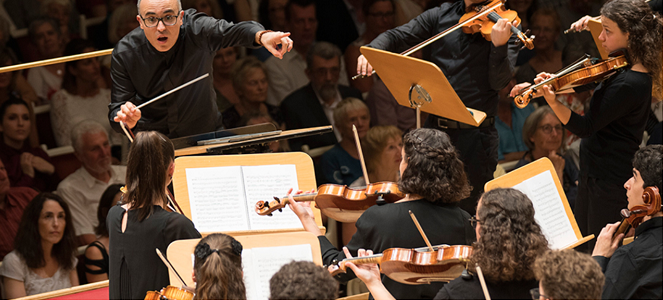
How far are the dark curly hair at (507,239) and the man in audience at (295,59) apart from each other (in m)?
2.94

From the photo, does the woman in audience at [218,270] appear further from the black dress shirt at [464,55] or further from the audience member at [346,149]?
the audience member at [346,149]

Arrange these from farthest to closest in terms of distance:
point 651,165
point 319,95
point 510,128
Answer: point 510,128
point 319,95
point 651,165

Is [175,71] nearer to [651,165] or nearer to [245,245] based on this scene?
[245,245]

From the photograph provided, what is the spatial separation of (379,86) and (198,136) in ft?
7.05

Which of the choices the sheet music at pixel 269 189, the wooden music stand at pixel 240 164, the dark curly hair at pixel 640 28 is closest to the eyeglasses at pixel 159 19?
the wooden music stand at pixel 240 164

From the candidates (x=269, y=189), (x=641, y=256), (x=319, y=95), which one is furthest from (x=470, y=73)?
(x=319, y=95)

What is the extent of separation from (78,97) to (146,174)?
2.44 metres

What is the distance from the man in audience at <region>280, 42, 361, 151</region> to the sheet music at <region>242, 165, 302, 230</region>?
1.82 m

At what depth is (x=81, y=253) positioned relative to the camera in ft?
13.4

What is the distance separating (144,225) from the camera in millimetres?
2148

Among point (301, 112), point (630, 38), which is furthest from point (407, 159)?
point (301, 112)

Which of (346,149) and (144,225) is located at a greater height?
(346,149)

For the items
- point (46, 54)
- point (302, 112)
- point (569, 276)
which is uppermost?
point (46, 54)

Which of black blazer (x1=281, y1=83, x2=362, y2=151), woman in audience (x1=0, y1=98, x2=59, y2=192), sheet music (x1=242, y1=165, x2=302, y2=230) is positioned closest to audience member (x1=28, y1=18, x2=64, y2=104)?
woman in audience (x1=0, y1=98, x2=59, y2=192)
